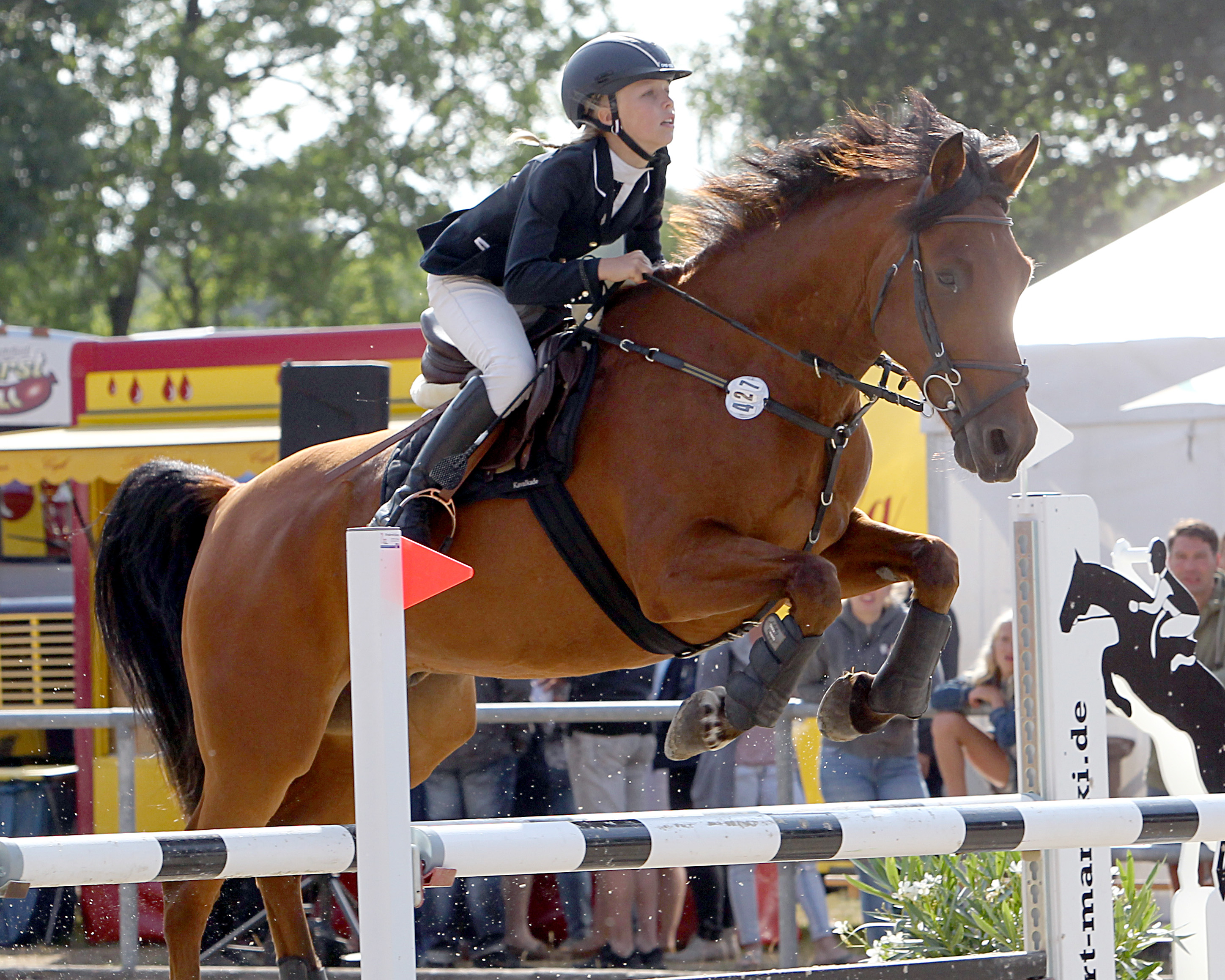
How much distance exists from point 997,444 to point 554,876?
121 inches

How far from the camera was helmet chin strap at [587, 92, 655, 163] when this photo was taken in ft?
10.6

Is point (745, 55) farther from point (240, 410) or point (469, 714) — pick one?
point (469, 714)

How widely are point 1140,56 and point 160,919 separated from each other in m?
18.7

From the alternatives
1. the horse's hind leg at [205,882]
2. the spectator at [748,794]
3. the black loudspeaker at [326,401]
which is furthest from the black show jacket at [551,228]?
the spectator at [748,794]

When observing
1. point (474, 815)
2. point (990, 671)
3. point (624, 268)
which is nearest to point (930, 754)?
point (990, 671)

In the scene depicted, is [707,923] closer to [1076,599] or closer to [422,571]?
[1076,599]

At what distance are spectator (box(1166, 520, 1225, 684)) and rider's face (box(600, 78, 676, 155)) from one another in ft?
10.0

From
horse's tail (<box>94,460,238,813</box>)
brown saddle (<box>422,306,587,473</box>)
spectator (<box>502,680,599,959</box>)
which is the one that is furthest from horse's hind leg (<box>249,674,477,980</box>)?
spectator (<box>502,680,599,959</box>)

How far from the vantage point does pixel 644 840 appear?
218 cm

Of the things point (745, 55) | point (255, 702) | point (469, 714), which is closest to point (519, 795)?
point (469, 714)

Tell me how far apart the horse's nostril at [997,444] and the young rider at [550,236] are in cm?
86

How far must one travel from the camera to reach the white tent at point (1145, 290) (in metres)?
5.90

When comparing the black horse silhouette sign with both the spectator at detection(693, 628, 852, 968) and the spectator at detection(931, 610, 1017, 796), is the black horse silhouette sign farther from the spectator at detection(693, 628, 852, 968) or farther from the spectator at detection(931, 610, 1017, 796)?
the spectator at detection(931, 610, 1017, 796)

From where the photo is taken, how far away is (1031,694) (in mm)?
3076
